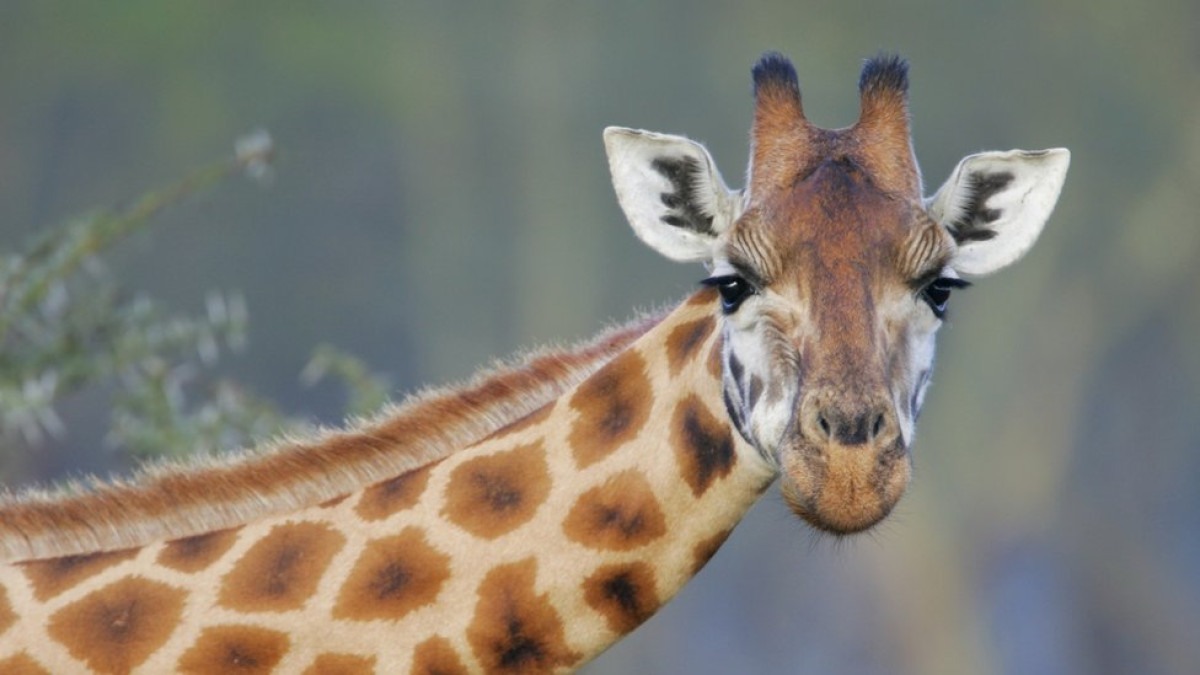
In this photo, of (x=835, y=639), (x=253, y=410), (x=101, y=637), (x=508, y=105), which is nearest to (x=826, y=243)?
(x=101, y=637)

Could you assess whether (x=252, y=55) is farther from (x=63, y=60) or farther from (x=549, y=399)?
(x=549, y=399)

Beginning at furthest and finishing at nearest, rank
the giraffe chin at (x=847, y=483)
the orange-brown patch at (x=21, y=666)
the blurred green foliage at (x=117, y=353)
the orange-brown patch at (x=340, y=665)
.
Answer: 1. the blurred green foliage at (x=117, y=353)
2. the orange-brown patch at (x=340, y=665)
3. the orange-brown patch at (x=21, y=666)
4. the giraffe chin at (x=847, y=483)

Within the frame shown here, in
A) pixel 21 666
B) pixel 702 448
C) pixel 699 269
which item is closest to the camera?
pixel 21 666

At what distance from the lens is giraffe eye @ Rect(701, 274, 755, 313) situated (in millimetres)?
4785

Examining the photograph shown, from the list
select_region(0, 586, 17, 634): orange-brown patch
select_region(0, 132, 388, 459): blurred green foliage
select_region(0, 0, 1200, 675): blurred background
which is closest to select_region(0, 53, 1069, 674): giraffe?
select_region(0, 586, 17, 634): orange-brown patch

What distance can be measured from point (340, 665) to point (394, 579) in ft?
0.80

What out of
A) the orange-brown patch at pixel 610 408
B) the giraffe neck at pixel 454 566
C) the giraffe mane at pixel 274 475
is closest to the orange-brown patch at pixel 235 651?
the giraffe neck at pixel 454 566

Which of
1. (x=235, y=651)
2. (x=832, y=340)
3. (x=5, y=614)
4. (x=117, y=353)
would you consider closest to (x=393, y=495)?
(x=235, y=651)

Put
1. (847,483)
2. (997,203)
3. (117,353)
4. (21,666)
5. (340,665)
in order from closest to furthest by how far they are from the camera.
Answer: (847,483)
(21,666)
(340,665)
(997,203)
(117,353)

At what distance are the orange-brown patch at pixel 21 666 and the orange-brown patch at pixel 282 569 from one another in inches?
17.6

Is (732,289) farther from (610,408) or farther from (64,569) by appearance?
(64,569)

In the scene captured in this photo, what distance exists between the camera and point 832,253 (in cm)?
472

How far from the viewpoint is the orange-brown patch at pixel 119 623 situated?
4.73 meters

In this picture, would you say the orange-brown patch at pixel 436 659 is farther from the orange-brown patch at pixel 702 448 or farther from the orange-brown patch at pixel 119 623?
the orange-brown patch at pixel 702 448
